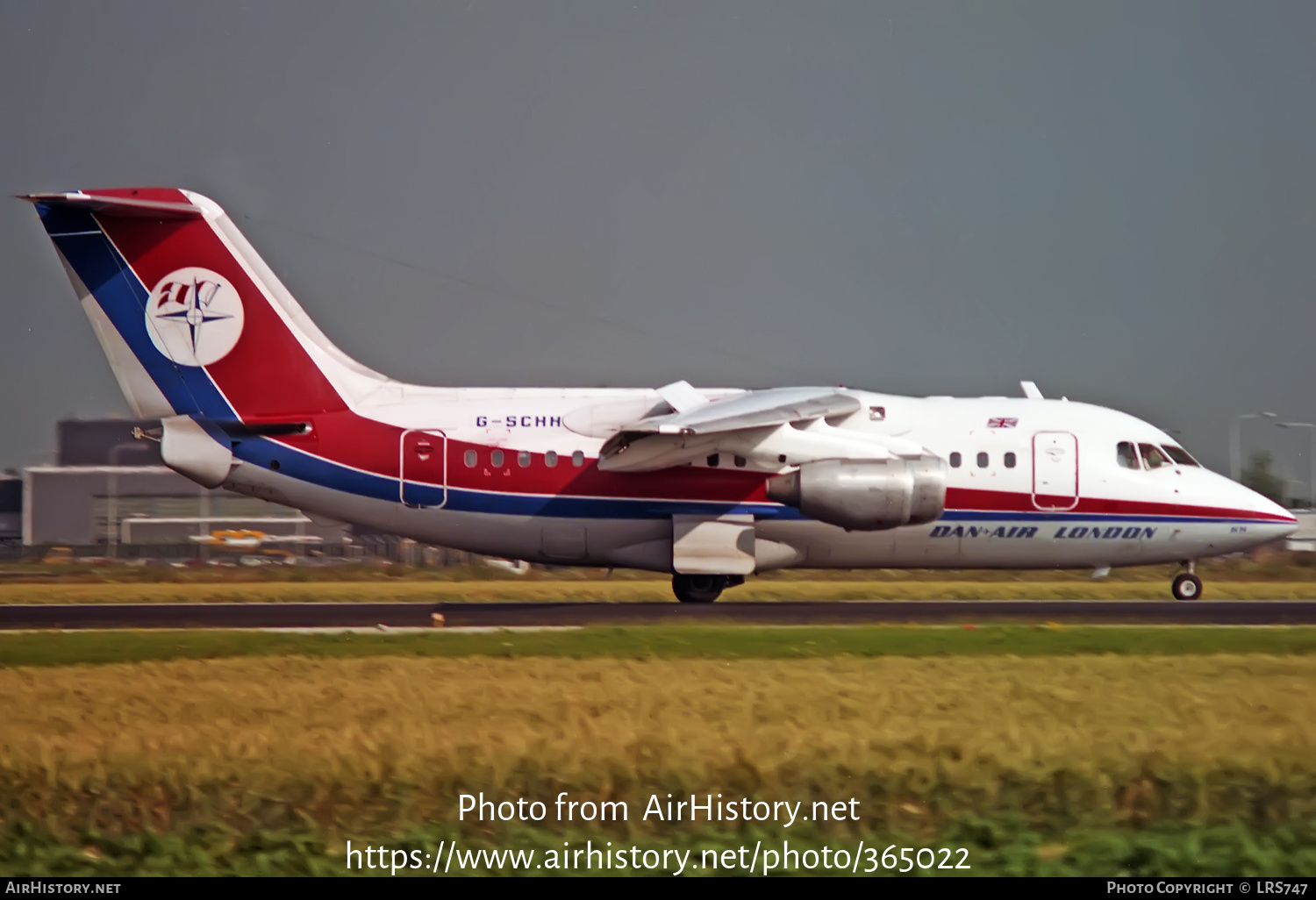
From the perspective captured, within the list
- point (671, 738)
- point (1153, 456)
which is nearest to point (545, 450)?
point (1153, 456)

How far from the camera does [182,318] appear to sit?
2619 cm

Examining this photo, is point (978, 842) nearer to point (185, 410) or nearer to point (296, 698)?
point (296, 698)

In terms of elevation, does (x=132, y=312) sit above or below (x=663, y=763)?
above

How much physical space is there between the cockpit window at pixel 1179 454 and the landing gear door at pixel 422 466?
13.5 metres

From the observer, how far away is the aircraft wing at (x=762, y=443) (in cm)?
2525

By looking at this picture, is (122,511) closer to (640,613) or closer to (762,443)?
(762,443)

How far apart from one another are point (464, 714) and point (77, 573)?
1400 inches

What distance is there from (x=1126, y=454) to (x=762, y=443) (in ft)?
23.0

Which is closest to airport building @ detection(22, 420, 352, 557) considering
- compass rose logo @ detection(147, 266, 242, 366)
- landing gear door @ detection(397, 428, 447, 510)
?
compass rose logo @ detection(147, 266, 242, 366)

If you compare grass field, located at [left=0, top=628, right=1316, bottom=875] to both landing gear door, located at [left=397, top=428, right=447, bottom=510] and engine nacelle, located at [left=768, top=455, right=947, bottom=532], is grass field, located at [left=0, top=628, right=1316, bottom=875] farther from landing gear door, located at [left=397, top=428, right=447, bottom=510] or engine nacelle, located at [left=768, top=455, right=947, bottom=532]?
landing gear door, located at [left=397, top=428, right=447, bottom=510]

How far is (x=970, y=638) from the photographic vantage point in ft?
57.6

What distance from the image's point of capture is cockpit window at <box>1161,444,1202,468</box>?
89.4 feet

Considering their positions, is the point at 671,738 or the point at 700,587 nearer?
the point at 671,738
